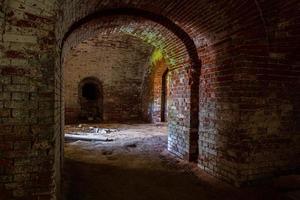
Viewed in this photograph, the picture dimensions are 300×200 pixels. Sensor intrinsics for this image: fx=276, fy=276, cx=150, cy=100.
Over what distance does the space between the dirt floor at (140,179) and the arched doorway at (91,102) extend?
541cm

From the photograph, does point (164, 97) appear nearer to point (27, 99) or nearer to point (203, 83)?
point (203, 83)

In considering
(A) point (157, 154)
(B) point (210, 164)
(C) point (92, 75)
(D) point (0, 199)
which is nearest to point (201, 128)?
(B) point (210, 164)

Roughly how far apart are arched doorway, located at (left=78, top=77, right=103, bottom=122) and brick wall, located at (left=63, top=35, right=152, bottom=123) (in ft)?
0.78

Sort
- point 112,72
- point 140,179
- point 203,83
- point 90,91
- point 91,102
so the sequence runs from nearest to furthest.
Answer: point 140,179, point 203,83, point 112,72, point 91,102, point 90,91

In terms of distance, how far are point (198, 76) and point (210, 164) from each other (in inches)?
62.1

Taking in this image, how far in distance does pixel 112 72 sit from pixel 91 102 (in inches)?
64.2

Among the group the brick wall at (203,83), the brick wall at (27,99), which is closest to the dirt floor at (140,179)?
the brick wall at (203,83)

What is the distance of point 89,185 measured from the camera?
13.2ft

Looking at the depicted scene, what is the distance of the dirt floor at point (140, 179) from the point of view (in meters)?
3.69

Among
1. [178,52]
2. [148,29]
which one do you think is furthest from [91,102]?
[178,52]

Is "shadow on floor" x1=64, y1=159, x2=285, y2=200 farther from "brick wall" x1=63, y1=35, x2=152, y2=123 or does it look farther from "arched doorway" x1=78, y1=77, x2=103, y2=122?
"arched doorway" x1=78, y1=77, x2=103, y2=122

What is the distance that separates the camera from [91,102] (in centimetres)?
1216

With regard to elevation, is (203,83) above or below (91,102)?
above

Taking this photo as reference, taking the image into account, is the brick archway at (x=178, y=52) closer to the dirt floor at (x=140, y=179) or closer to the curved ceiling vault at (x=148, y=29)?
the curved ceiling vault at (x=148, y=29)
